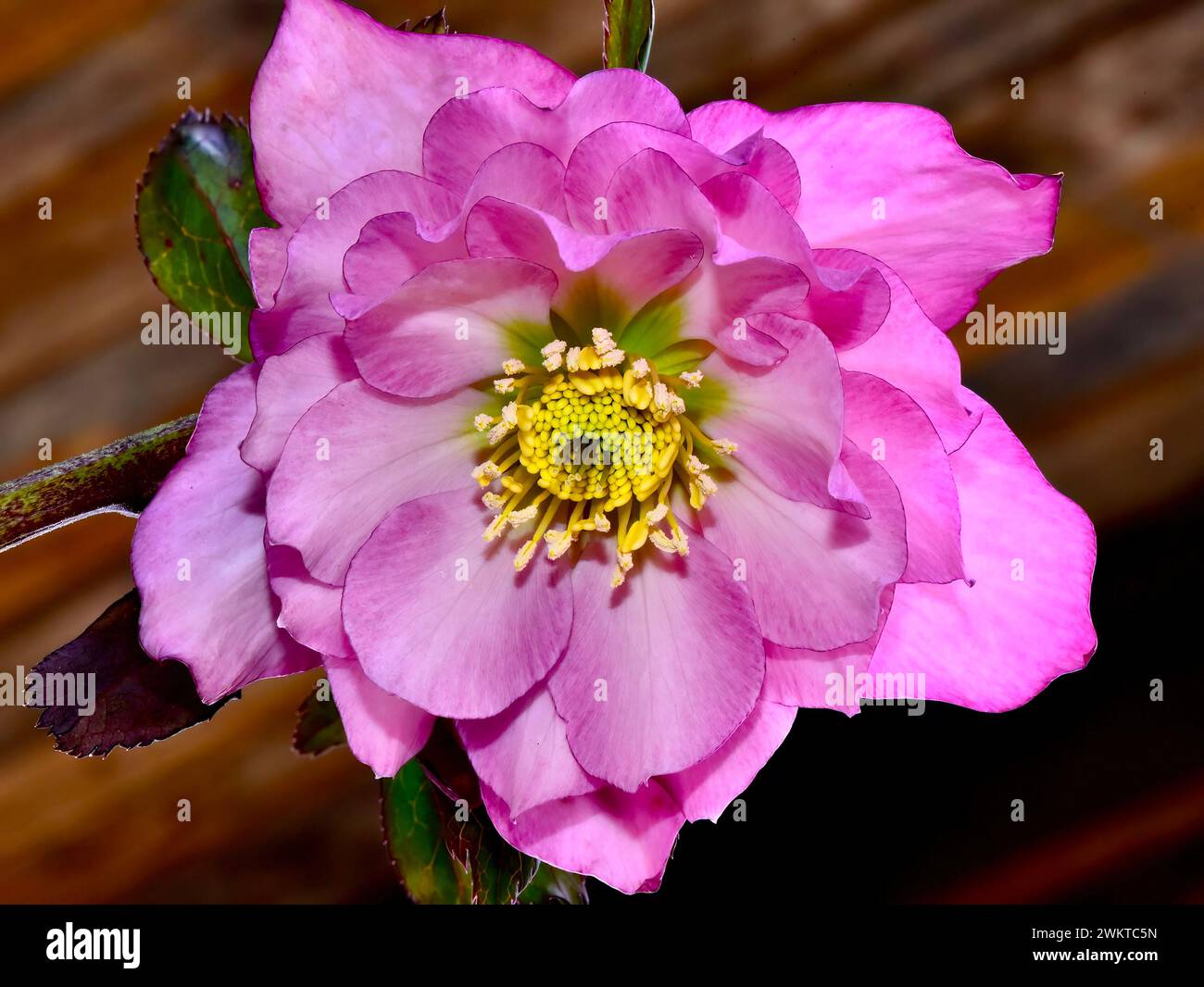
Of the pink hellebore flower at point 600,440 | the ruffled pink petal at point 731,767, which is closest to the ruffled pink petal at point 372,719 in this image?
the pink hellebore flower at point 600,440

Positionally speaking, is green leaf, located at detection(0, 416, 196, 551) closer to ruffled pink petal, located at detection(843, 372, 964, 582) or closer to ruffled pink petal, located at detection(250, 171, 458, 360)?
ruffled pink petal, located at detection(250, 171, 458, 360)

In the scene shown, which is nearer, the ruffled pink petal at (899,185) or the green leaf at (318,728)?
the ruffled pink petal at (899,185)

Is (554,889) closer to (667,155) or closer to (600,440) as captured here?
(600,440)

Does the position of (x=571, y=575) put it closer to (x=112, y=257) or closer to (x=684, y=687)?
(x=684, y=687)

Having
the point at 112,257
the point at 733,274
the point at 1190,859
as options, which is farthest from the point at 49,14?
the point at 1190,859

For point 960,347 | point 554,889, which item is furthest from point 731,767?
point 960,347

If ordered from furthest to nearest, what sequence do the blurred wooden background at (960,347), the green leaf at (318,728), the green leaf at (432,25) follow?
the blurred wooden background at (960,347) < the green leaf at (318,728) < the green leaf at (432,25)

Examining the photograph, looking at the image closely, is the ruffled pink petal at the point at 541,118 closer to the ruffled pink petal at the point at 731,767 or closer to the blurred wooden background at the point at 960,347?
the ruffled pink petal at the point at 731,767
